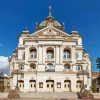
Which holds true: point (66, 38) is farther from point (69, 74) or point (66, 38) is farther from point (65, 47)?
point (69, 74)

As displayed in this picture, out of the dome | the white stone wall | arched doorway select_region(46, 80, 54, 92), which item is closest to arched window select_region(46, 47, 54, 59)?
the white stone wall

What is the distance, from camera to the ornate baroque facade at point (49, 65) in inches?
3494

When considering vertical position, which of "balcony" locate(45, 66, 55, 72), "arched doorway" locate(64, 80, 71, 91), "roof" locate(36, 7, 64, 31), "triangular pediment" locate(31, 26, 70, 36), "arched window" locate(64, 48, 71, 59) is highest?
"roof" locate(36, 7, 64, 31)

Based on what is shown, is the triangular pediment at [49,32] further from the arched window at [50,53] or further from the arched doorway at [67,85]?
the arched doorway at [67,85]

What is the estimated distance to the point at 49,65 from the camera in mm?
90938

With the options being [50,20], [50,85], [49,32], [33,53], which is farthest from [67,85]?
[50,20]

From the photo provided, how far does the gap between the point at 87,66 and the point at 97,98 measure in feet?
92.1

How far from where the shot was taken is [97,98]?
232ft

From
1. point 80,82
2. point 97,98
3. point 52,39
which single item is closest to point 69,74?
point 80,82

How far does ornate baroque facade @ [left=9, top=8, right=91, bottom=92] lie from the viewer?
88750mm

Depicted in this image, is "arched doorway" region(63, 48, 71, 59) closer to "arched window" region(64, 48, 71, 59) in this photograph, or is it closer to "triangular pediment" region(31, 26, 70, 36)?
"arched window" region(64, 48, 71, 59)

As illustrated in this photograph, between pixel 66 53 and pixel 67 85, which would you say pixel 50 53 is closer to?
pixel 66 53

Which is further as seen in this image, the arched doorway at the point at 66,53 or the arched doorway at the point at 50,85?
the arched doorway at the point at 66,53

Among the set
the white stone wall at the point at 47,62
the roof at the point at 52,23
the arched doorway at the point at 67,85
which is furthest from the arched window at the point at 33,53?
the roof at the point at 52,23
